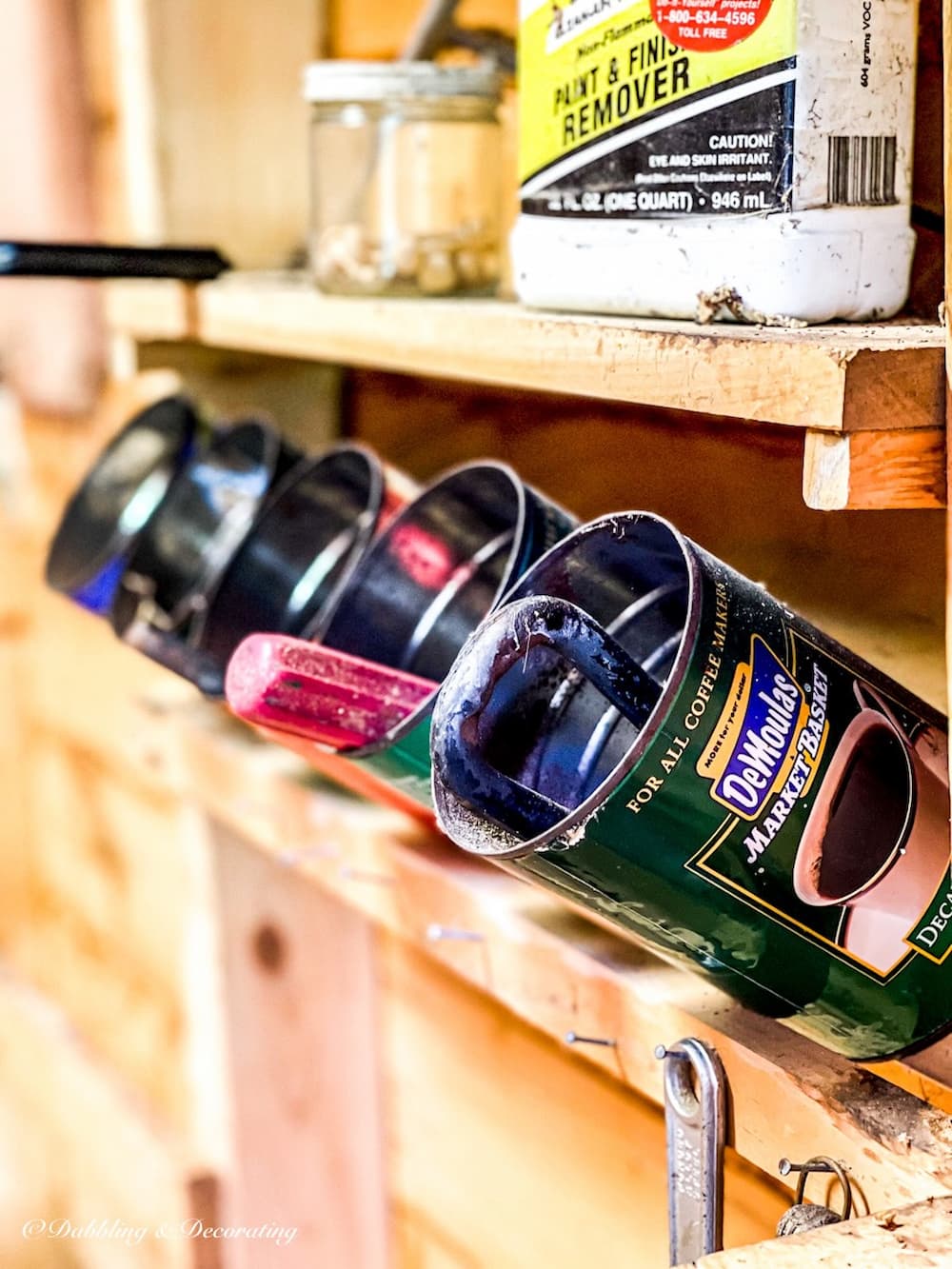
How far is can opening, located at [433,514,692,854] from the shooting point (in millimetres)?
488

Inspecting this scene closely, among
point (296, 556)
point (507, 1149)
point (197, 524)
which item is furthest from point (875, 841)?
point (507, 1149)

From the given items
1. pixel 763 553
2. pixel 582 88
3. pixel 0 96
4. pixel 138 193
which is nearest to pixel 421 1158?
pixel 763 553

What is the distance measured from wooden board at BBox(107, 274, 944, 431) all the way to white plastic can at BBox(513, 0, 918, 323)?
0.02m

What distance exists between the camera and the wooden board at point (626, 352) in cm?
46

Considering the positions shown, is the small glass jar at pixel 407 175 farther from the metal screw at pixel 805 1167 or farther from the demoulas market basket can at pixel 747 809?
the metal screw at pixel 805 1167

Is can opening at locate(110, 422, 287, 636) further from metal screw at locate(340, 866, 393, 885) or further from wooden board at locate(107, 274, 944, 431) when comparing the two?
metal screw at locate(340, 866, 393, 885)

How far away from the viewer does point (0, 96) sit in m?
1.40

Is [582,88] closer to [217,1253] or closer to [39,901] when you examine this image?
[217,1253]

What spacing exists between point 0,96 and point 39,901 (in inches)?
38.8

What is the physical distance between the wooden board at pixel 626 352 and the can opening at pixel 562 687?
0.19 feet

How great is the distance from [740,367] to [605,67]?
156 mm

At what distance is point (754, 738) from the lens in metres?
0.48

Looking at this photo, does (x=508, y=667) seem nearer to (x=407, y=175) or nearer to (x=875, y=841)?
(x=875, y=841)

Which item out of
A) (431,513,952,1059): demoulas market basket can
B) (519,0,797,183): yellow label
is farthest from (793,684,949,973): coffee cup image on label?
(519,0,797,183): yellow label
